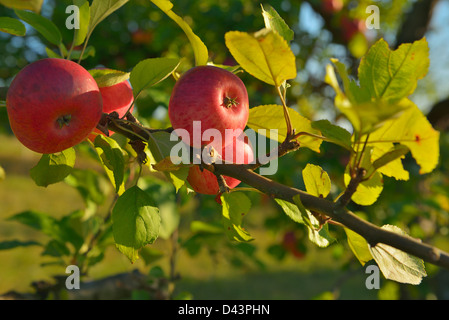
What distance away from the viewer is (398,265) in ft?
1.78

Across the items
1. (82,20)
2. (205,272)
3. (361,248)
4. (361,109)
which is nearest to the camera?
(361,109)

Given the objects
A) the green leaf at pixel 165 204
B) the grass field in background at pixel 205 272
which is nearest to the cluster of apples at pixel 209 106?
the green leaf at pixel 165 204

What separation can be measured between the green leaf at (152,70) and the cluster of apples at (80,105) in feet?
0.11

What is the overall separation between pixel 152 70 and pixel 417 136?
1.33ft

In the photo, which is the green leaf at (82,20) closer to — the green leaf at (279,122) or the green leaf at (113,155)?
the green leaf at (113,155)

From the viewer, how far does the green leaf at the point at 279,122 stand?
0.63 m

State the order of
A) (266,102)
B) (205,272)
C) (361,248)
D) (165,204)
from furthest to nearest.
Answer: (205,272) < (266,102) < (165,204) < (361,248)

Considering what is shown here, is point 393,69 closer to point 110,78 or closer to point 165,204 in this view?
point 110,78

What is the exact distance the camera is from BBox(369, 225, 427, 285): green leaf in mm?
526

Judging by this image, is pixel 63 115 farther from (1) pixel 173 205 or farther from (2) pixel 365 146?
(1) pixel 173 205

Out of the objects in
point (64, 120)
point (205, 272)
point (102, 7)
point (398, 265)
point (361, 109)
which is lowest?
point (398, 265)

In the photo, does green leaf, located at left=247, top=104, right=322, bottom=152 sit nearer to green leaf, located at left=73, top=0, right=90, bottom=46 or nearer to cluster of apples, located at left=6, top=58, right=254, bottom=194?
cluster of apples, located at left=6, top=58, right=254, bottom=194

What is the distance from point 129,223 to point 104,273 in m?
4.44

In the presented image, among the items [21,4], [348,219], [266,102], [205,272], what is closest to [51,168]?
[21,4]
